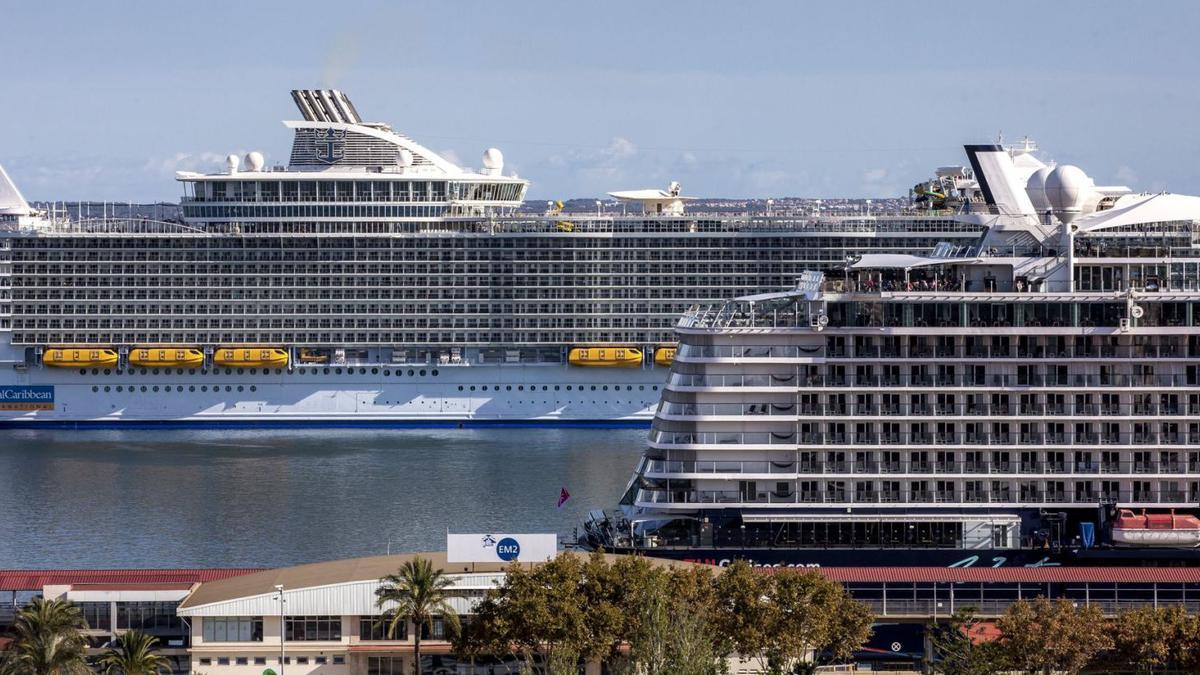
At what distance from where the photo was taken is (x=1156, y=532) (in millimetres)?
50906

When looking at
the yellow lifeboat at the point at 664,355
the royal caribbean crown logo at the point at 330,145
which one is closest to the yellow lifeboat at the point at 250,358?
the royal caribbean crown logo at the point at 330,145

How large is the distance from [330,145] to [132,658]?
58.8 metres

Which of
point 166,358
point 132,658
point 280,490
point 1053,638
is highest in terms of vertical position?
point 166,358

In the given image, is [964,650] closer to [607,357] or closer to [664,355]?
[664,355]

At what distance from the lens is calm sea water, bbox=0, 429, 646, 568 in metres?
63.5

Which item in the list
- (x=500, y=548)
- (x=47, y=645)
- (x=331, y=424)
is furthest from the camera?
(x=331, y=424)

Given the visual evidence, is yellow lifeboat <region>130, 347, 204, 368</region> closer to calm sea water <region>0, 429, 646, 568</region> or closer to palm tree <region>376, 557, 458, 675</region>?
calm sea water <region>0, 429, 646, 568</region>

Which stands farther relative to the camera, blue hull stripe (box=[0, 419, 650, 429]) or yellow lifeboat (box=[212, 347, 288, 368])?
yellow lifeboat (box=[212, 347, 288, 368])

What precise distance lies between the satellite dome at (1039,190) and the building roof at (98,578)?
20875mm

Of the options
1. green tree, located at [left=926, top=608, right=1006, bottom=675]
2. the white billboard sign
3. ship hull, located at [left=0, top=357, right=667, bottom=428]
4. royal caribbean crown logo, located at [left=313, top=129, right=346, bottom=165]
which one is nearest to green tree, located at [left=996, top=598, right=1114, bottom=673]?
green tree, located at [left=926, top=608, right=1006, bottom=675]

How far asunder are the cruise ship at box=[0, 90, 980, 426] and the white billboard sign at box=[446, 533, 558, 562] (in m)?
48.4

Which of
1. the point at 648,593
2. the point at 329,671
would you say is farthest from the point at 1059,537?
the point at 329,671

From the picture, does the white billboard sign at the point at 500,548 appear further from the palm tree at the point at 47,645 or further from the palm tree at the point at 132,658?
the palm tree at the point at 47,645

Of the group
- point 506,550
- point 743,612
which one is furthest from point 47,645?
point 743,612
